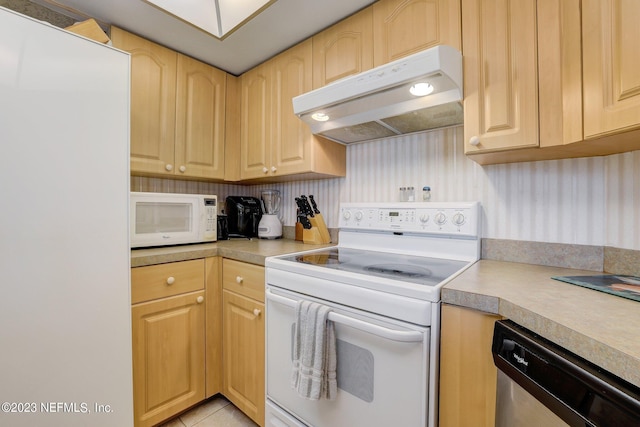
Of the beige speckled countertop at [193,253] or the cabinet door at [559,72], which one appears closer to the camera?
the cabinet door at [559,72]

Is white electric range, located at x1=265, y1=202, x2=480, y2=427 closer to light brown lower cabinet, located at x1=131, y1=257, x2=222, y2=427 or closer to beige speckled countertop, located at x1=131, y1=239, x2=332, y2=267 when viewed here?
beige speckled countertop, located at x1=131, y1=239, x2=332, y2=267

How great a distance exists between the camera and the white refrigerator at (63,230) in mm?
896

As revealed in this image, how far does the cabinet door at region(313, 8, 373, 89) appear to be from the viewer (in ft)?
4.41

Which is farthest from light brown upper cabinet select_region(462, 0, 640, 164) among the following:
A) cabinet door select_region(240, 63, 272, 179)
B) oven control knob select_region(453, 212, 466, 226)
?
A: cabinet door select_region(240, 63, 272, 179)

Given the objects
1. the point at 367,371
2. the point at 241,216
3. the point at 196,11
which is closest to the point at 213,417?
the point at 367,371

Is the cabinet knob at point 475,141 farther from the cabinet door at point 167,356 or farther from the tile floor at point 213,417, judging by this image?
the tile floor at point 213,417

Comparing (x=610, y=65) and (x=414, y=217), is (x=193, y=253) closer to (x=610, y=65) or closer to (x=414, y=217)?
(x=414, y=217)

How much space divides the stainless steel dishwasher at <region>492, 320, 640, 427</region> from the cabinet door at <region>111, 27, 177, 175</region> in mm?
1846

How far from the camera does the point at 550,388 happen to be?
54 cm

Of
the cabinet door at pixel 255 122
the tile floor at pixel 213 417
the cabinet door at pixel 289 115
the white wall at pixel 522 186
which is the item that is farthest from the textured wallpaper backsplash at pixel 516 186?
the tile floor at pixel 213 417

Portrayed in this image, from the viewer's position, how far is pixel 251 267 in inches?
54.1

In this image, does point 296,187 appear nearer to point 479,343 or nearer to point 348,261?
point 348,261

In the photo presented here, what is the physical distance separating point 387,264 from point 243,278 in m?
0.73

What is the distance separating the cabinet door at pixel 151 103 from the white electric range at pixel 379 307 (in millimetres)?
1024
